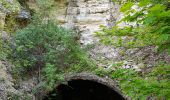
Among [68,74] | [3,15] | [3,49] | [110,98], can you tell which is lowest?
[110,98]

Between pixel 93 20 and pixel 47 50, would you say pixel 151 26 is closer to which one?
pixel 47 50

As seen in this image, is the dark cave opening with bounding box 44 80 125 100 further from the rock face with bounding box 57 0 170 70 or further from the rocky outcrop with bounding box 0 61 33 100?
the rocky outcrop with bounding box 0 61 33 100

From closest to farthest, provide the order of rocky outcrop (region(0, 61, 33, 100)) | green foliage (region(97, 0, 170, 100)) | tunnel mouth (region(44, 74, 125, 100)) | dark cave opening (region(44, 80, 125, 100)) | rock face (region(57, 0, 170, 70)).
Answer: green foliage (region(97, 0, 170, 100)) → rocky outcrop (region(0, 61, 33, 100)) → rock face (region(57, 0, 170, 70)) → tunnel mouth (region(44, 74, 125, 100)) → dark cave opening (region(44, 80, 125, 100))

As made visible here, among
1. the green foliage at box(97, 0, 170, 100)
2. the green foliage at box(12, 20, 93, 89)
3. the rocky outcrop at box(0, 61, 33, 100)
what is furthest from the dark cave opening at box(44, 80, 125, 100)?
the green foliage at box(97, 0, 170, 100)

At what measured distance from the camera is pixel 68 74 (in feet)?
35.2

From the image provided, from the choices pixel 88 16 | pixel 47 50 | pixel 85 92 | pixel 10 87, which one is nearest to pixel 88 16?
pixel 88 16

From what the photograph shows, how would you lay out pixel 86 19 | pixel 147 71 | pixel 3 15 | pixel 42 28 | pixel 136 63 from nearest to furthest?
pixel 147 71 → pixel 136 63 → pixel 42 28 → pixel 3 15 → pixel 86 19

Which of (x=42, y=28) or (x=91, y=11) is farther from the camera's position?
(x=91, y=11)

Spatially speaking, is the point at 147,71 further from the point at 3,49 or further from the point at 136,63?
the point at 3,49

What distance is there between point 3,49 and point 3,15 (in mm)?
1788

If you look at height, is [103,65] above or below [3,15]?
below

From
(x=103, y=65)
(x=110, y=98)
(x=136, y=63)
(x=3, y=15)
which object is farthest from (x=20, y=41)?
(x=110, y=98)

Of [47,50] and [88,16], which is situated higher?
[88,16]

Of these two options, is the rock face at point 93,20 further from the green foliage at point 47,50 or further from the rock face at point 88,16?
the green foliage at point 47,50
